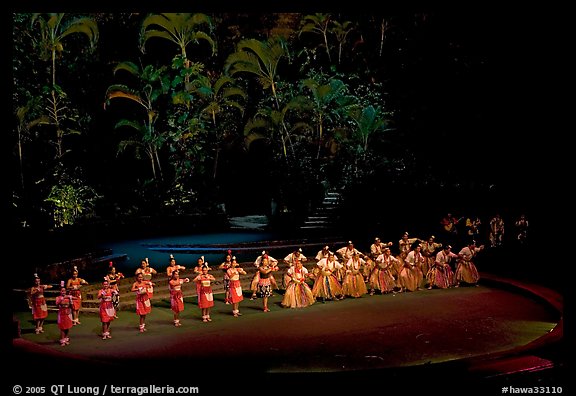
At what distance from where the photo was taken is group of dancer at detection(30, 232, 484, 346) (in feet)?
36.3

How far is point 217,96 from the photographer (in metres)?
24.4

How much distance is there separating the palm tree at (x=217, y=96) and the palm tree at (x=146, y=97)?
140 cm

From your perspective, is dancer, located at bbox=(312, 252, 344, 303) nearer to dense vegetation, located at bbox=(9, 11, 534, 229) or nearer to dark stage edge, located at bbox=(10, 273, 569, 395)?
dark stage edge, located at bbox=(10, 273, 569, 395)

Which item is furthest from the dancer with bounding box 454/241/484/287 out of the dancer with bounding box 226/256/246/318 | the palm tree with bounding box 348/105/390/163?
the palm tree with bounding box 348/105/390/163

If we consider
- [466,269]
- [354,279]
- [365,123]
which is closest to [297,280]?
[354,279]

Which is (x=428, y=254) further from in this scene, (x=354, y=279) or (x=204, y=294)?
(x=204, y=294)

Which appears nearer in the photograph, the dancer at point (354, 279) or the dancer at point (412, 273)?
the dancer at point (354, 279)

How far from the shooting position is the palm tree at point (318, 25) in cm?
2736

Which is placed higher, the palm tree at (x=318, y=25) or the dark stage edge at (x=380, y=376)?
the palm tree at (x=318, y=25)

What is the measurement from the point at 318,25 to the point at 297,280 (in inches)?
705

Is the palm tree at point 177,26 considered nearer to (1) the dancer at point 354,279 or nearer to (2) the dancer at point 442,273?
(1) the dancer at point 354,279

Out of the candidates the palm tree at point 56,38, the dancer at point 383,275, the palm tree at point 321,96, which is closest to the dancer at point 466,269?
the dancer at point 383,275

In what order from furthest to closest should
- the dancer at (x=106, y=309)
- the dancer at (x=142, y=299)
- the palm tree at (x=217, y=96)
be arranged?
the palm tree at (x=217, y=96)
the dancer at (x=142, y=299)
the dancer at (x=106, y=309)

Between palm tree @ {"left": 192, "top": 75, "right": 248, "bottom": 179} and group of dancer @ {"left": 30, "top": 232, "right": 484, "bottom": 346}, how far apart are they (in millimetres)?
10611
